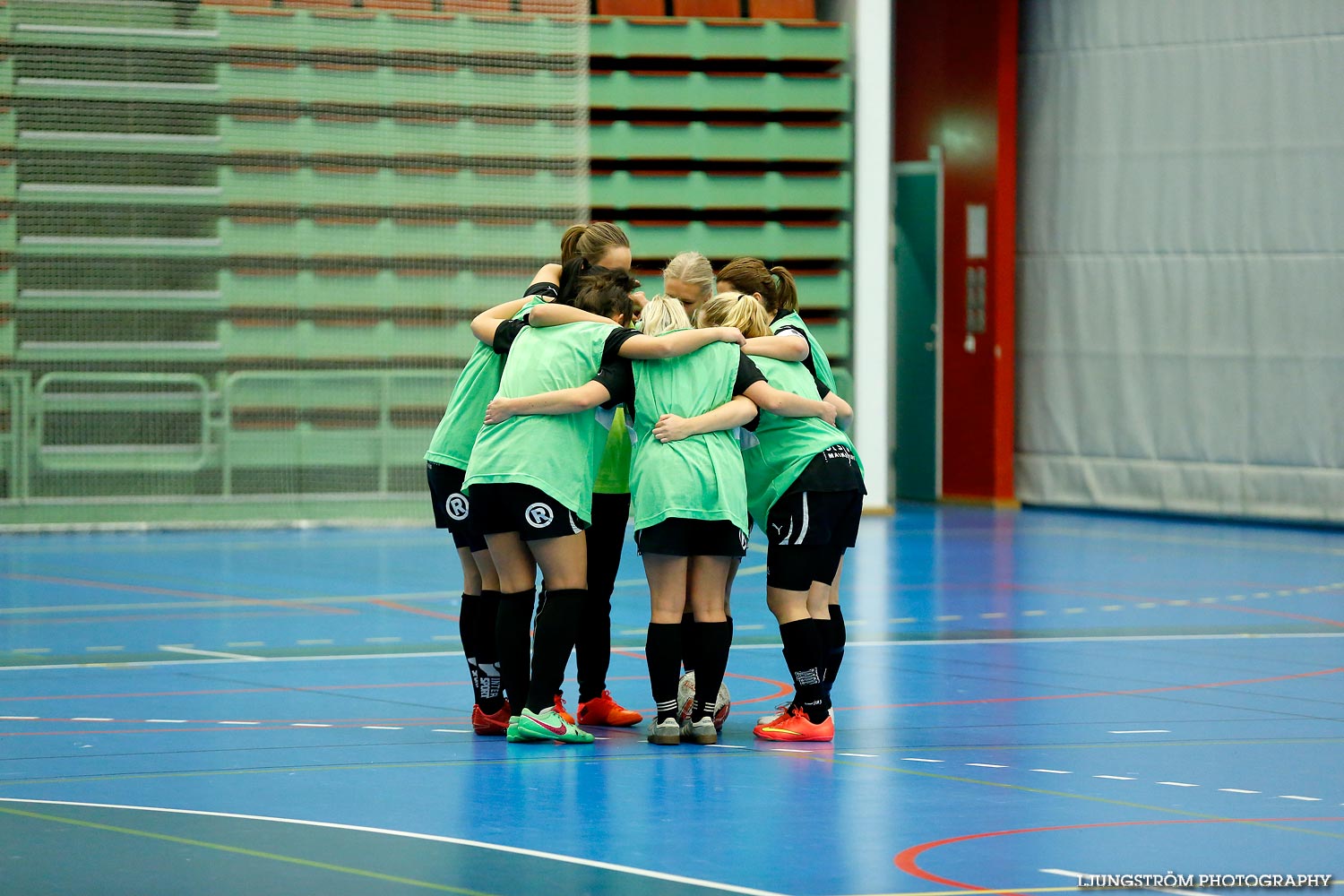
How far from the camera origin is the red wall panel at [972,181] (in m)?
17.0

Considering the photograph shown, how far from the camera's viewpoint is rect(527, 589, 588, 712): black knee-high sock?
5945 mm

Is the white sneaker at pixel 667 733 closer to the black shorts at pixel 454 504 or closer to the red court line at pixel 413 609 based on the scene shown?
the black shorts at pixel 454 504

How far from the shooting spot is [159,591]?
10.5m

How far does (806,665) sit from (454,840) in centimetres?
180

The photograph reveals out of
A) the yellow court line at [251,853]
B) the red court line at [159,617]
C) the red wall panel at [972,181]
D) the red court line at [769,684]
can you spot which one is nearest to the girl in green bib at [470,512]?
the red court line at [769,684]

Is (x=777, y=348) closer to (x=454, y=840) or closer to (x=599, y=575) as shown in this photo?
(x=599, y=575)

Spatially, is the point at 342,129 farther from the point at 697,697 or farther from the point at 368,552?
the point at 697,697

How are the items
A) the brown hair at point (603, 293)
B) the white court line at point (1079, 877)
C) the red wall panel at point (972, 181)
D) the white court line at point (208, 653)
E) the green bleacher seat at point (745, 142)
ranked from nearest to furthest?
the white court line at point (1079, 877) → the brown hair at point (603, 293) → the white court line at point (208, 653) → the green bleacher seat at point (745, 142) → the red wall panel at point (972, 181)

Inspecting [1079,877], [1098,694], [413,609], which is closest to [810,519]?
[1098,694]

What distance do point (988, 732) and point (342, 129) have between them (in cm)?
1009

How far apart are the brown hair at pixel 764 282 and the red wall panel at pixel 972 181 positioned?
35.5 feet

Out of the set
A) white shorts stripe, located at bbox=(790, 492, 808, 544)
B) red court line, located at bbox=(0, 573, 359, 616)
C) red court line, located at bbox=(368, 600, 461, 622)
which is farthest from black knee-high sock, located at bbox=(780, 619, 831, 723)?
red court line, located at bbox=(0, 573, 359, 616)

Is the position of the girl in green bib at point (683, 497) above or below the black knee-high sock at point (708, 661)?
above

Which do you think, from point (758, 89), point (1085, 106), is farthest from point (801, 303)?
point (1085, 106)
